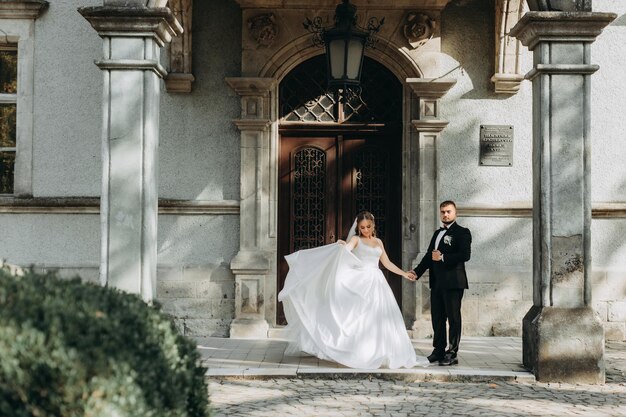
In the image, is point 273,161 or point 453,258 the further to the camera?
point 273,161

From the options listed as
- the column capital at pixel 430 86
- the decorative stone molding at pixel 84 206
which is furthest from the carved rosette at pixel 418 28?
the decorative stone molding at pixel 84 206

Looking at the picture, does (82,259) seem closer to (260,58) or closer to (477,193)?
(260,58)

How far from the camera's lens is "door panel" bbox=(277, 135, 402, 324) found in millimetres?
11133

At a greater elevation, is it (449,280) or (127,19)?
(127,19)

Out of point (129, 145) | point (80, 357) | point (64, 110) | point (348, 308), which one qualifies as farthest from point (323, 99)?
point (80, 357)

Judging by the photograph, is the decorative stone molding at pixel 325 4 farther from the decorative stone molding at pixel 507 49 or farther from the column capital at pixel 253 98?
the column capital at pixel 253 98

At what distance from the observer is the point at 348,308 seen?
8.62m

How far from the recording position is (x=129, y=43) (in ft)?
26.3

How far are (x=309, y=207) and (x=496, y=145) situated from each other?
8.97 ft

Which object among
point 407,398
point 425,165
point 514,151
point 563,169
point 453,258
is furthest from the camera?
point 514,151

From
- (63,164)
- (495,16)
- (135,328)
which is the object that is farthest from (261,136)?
(135,328)

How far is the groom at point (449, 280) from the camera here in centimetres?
846

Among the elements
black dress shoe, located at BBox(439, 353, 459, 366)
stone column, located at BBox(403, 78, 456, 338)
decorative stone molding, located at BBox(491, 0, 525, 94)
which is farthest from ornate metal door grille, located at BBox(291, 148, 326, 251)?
black dress shoe, located at BBox(439, 353, 459, 366)

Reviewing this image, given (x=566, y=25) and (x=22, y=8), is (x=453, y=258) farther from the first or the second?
(x=22, y=8)
